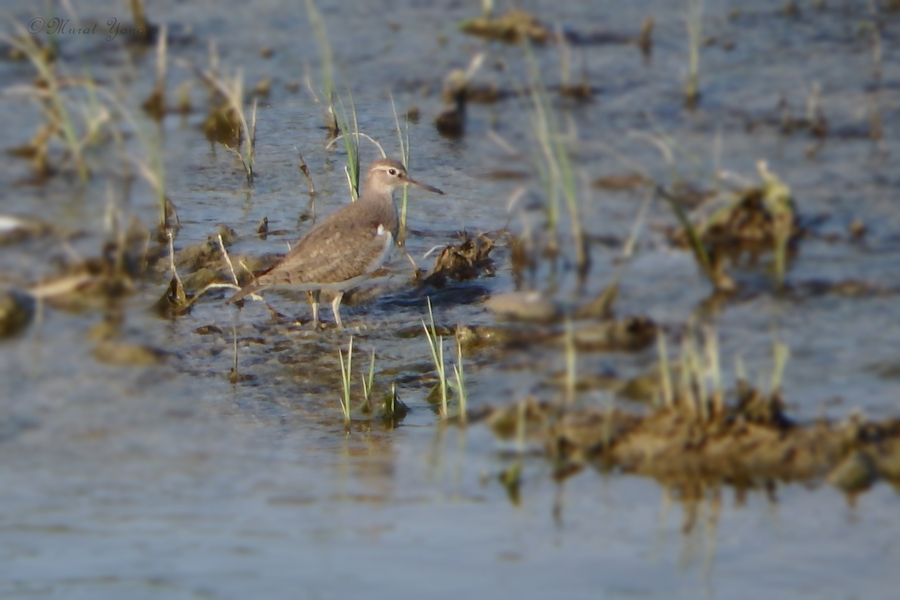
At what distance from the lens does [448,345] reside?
6.84 metres

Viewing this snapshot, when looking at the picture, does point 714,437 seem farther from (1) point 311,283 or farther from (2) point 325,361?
(1) point 311,283

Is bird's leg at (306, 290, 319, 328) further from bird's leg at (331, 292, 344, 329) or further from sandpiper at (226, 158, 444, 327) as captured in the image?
bird's leg at (331, 292, 344, 329)

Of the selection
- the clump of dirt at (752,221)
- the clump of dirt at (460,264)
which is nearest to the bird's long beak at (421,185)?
the clump of dirt at (460,264)

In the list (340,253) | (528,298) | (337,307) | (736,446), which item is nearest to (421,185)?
(340,253)

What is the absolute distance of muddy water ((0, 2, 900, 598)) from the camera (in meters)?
4.48

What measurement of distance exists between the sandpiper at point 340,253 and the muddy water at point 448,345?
199mm

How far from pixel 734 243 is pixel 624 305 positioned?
71cm

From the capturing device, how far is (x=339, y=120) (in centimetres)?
869

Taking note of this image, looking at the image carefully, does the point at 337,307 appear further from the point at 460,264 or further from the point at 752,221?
the point at 752,221

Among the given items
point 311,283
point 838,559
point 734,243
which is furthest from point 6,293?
point 838,559

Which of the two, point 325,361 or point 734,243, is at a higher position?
point 734,243

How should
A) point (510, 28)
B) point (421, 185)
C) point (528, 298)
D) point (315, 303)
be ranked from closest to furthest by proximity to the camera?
point (528, 298), point (315, 303), point (421, 185), point (510, 28)

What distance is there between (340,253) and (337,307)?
322mm

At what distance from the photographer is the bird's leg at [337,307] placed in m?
7.38
